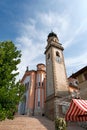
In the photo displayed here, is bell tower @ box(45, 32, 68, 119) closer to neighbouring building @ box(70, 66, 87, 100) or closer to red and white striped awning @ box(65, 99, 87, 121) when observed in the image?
neighbouring building @ box(70, 66, 87, 100)

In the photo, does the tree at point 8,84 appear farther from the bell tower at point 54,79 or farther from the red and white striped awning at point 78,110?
the bell tower at point 54,79

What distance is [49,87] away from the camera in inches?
1083

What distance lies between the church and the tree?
39.8ft

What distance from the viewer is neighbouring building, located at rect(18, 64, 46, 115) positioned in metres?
30.4

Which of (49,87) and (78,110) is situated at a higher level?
(49,87)

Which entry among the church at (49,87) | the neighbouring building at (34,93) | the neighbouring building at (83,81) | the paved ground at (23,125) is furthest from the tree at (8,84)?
the neighbouring building at (34,93)

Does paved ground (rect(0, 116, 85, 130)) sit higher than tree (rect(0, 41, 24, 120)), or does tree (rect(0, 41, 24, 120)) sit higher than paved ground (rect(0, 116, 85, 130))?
tree (rect(0, 41, 24, 120))

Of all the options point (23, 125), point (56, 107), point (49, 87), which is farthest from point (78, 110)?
point (49, 87)

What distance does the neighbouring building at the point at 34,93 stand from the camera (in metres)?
30.4

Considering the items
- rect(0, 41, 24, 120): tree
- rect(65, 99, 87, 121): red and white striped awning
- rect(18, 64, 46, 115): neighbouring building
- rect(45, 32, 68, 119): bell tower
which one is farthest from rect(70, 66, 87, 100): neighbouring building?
rect(18, 64, 46, 115): neighbouring building

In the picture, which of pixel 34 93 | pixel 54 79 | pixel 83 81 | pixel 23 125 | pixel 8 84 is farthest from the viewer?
pixel 34 93

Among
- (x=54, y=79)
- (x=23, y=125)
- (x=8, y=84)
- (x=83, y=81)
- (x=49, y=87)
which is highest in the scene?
(x=54, y=79)

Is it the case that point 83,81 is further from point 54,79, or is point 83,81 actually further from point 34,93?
point 34,93

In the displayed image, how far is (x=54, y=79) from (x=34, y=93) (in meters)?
8.84
